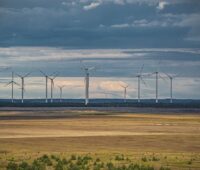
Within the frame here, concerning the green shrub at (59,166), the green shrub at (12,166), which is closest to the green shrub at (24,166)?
the green shrub at (12,166)

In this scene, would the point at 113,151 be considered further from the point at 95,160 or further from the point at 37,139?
the point at 37,139

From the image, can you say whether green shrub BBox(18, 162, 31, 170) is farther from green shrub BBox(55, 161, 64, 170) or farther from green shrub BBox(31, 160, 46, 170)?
green shrub BBox(55, 161, 64, 170)

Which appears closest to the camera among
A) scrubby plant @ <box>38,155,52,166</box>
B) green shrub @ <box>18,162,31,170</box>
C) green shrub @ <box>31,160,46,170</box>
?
green shrub @ <box>18,162,31,170</box>

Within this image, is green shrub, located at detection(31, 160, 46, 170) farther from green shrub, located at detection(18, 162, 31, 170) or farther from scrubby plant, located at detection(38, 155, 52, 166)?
scrubby plant, located at detection(38, 155, 52, 166)

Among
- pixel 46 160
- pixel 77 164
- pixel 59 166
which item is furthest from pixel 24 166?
pixel 46 160

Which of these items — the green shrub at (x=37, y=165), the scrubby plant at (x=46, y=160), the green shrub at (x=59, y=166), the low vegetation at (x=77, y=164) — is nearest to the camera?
the green shrub at (x=37, y=165)

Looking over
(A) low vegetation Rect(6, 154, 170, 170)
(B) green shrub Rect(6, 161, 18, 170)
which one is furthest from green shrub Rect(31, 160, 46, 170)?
(B) green shrub Rect(6, 161, 18, 170)

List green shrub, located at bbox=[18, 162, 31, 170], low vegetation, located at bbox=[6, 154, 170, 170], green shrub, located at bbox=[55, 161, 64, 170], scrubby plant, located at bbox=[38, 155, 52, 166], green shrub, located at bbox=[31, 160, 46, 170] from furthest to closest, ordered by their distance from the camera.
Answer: scrubby plant, located at bbox=[38, 155, 52, 166]
low vegetation, located at bbox=[6, 154, 170, 170]
green shrub, located at bbox=[55, 161, 64, 170]
green shrub, located at bbox=[31, 160, 46, 170]
green shrub, located at bbox=[18, 162, 31, 170]

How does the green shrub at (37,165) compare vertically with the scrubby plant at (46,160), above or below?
below

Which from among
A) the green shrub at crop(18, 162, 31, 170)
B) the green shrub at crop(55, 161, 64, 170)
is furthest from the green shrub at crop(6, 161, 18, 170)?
the green shrub at crop(55, 161, 64, 170)

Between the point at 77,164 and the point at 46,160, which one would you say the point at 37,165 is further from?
the point at 46,160

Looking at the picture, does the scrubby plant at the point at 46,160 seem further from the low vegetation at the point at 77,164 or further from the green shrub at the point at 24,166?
the green shrub at the point at 24,166

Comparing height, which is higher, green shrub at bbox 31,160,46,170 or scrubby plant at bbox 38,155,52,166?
scrubby plant at bbox 38,155,52,166

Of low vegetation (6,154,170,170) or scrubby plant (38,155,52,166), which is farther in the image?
scrubby plant (38,155,52,166)
